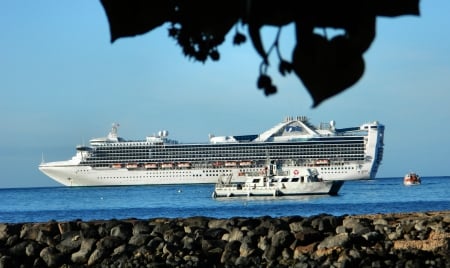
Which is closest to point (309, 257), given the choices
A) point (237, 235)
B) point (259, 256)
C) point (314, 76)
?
point (259, 256)

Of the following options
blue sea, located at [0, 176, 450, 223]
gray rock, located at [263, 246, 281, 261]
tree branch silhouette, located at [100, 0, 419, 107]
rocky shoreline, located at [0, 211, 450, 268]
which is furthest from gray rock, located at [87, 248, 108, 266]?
blue sea, located at [0, 176, 450, 223]

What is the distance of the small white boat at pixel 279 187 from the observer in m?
45.2

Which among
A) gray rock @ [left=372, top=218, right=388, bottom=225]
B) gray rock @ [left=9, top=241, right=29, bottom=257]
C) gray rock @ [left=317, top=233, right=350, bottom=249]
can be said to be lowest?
gray rock @ [left=9, top=241, right=29, bottom=257]

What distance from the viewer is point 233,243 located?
9945mm

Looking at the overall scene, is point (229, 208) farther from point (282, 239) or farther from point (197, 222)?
point (282, 239)

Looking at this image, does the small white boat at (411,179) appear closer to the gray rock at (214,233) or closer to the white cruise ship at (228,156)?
the white cruise ship at (228,156)

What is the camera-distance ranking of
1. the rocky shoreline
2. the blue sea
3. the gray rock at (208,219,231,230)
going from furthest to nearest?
the blue sea < the gray rock at (208,219,231,230) < the rocky shoreline

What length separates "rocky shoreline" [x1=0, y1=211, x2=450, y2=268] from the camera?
875cm

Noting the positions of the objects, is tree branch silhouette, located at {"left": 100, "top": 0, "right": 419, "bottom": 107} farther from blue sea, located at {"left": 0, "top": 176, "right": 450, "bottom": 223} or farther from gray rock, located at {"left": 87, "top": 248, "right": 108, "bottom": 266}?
blue sea, located at {"left": 0, "top": 176, "right": 450, "bottom": 223}

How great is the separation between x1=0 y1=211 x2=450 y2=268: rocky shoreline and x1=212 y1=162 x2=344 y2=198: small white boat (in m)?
33.1

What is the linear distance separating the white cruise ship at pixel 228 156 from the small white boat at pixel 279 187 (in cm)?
1928

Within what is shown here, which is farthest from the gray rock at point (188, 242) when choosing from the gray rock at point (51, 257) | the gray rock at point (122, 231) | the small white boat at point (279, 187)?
the small white boat at point (279, 187)

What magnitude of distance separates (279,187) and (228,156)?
2316cm

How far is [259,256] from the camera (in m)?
9.52
